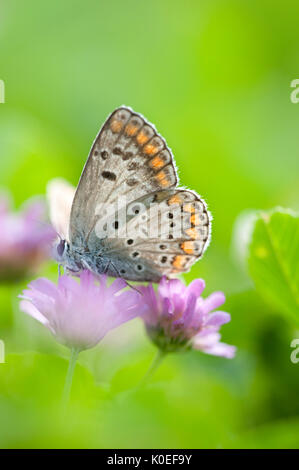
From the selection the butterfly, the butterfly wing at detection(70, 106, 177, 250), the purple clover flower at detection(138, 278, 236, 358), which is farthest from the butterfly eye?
the purple clover flower at detection(138, 278, 236, 358)

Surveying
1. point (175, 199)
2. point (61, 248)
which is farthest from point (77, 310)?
point (175, 199)

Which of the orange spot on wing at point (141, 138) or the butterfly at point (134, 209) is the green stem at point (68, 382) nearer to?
the butterfly at point (134, 209)

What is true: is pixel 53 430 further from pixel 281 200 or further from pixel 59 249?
pixel 281 200

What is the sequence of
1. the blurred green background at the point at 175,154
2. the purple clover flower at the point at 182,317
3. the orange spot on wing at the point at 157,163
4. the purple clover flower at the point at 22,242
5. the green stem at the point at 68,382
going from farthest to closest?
the purple clover flower at the point at 22,242, the orange spot on wing at the point at 157,163, the purple clover flower at the point at 182,317, the blurred green background at the point at 175,154, the green stem at the point at 68,382

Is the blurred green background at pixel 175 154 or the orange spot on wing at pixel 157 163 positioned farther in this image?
the orange spot on wing at pixel 157 163

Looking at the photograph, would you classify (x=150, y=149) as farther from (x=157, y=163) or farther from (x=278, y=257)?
(x=278, y=257)

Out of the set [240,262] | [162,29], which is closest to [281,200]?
[240,262]

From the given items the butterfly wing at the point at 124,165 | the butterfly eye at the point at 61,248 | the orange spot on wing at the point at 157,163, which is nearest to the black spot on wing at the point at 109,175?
the butterfly wing at the point at 124,165
